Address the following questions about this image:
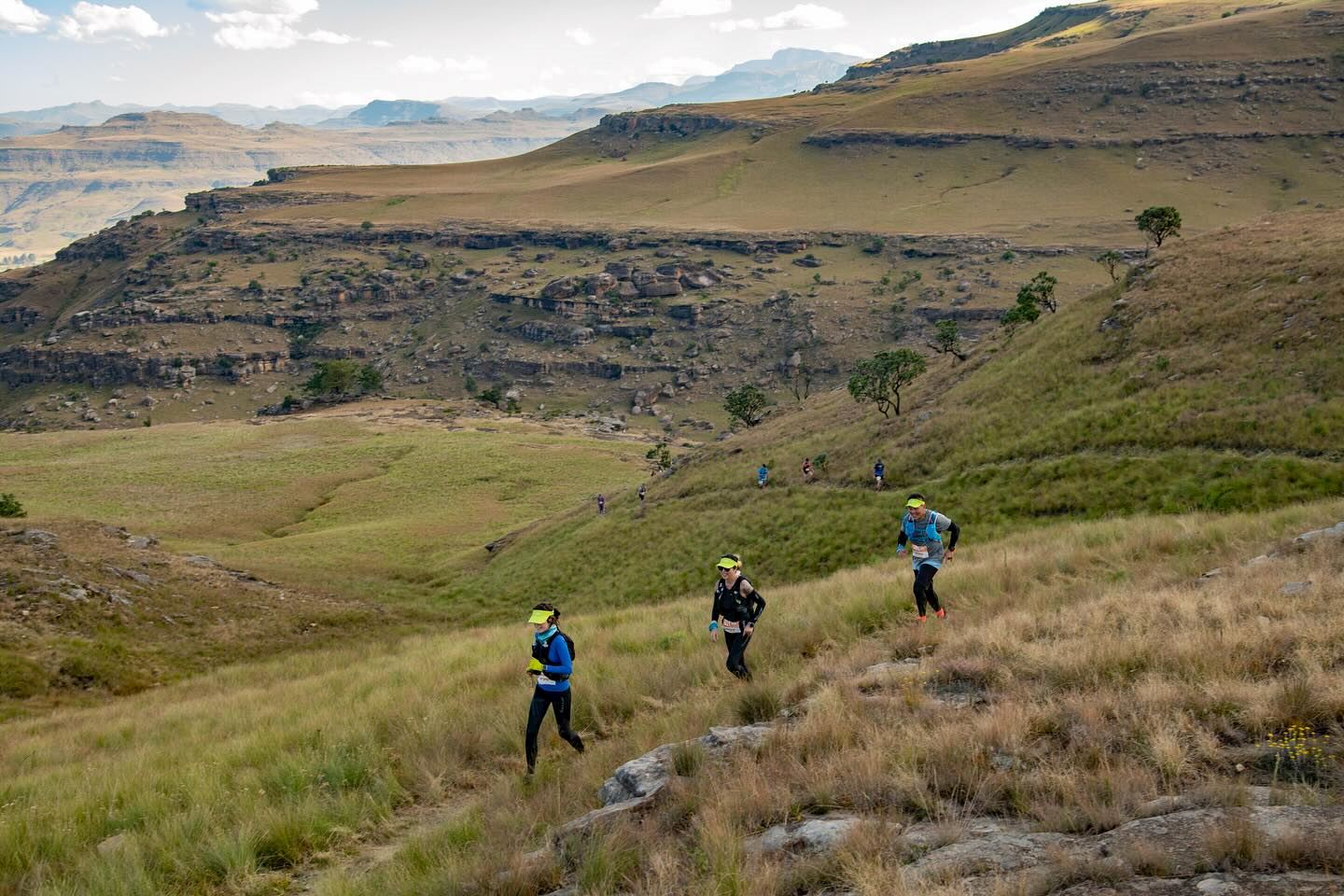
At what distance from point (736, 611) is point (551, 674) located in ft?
8.67

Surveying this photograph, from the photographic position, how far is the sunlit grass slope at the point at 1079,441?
24.8 metres

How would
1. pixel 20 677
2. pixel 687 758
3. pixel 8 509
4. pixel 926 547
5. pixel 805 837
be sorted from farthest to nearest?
pixel 8 509 → pixel 20 677 → pixel 926 547 → pixel 687 758 → pixel 805 837

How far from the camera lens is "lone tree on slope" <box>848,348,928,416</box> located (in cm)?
4712

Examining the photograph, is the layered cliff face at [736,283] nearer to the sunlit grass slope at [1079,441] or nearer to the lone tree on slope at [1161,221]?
the lone tree on slope at [1161,221]

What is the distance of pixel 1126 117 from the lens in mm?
194625

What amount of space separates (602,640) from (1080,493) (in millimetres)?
17156

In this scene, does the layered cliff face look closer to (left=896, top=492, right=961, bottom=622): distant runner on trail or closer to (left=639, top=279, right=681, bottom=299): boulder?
(left=639, top=279, right=681, bottom=299): boulder

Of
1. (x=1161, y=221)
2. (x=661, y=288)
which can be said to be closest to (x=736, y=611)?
(x=1161, y=221)

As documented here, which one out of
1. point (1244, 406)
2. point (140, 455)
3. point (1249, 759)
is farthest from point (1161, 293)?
point (140, 455)

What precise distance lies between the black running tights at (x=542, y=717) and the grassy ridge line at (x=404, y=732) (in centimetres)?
34

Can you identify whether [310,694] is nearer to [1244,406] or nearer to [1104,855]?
Result: [1104,855]

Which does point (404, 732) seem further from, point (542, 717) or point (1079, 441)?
point (1079, 441)

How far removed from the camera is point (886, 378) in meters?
48.7

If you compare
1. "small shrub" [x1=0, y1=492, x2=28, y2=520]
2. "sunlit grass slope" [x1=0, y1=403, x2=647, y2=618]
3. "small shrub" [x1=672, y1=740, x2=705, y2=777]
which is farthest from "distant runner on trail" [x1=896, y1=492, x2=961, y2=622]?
"small shrub" [x1=0, y1=492, x2=28, y2=520]
